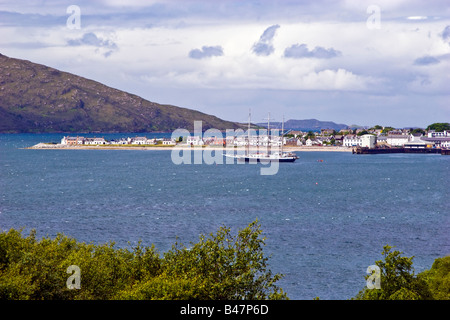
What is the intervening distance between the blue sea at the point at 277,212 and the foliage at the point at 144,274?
11.3m

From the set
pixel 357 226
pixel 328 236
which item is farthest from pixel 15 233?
pixel 357 226

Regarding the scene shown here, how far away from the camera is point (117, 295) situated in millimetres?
20406

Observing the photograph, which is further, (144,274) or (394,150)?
(394,150)

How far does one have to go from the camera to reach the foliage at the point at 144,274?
18.8 metres

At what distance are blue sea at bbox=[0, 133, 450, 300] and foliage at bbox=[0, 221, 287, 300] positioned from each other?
11.3 m

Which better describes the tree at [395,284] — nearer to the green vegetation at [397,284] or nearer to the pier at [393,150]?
the green vegetation at [397,284]

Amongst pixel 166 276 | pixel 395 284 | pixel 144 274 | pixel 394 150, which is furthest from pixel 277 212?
pixel 394 150

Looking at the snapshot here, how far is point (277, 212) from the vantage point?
59875mm

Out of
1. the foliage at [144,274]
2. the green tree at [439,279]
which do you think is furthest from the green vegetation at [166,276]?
→ the green tree at [439,279]

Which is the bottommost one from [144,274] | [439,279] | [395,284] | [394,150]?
[439,279]

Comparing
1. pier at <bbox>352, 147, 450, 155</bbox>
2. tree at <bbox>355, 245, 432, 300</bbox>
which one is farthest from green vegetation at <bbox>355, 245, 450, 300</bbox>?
pier at <bbox>352, 147, 450, 155</bbox>

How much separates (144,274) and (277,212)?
38.7m

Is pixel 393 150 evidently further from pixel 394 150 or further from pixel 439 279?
pixel 439 279
